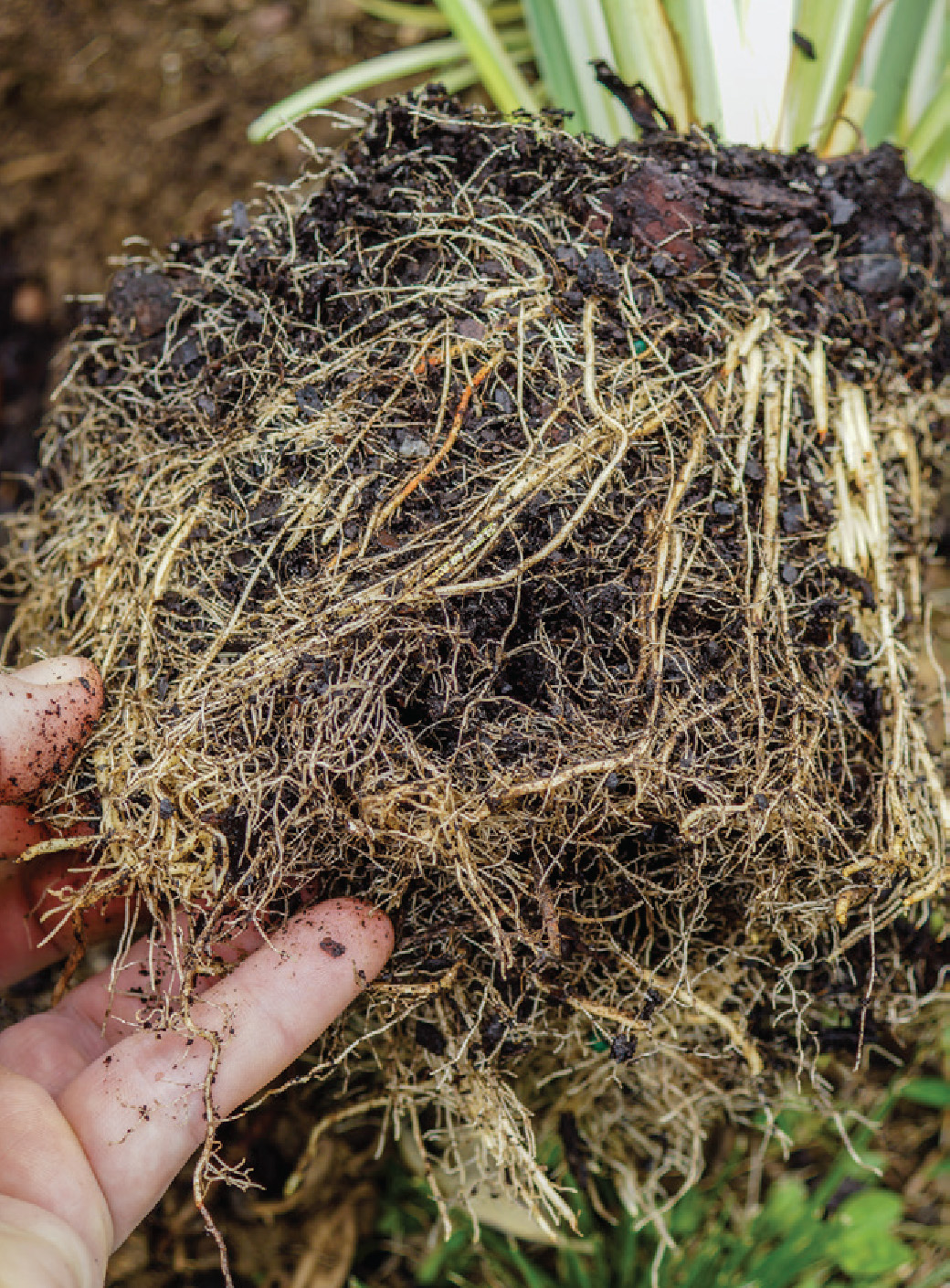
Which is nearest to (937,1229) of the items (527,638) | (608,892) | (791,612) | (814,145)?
(608,892)

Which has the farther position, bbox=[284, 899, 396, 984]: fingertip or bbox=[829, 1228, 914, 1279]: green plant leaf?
bbox=[829, 1228, 914, 1279]: green plant leaf

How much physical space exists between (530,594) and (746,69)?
69cm

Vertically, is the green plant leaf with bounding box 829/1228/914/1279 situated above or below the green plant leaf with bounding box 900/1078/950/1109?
below

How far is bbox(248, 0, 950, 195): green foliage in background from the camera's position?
45.1 inches

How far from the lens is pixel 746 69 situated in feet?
3.77

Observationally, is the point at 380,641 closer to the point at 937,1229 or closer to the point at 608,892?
the point at 608,892

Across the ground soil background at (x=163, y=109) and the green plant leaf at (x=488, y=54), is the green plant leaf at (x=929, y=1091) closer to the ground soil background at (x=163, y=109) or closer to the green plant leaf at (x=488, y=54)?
the green plant leaf at (x=488, y=54)

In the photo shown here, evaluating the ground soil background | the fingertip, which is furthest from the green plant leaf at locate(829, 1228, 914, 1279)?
the ground soil background

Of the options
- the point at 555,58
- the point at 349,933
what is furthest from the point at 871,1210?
the point at 555,58

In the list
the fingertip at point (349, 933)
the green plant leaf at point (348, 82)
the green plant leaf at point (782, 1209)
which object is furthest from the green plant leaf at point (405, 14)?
the green plant leaf at point (782, 1209)

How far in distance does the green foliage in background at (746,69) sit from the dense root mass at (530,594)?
129 millimetres

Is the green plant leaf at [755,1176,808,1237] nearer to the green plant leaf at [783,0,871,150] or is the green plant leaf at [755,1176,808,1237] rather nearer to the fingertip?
the fingertip

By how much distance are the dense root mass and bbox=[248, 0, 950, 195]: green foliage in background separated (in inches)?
5.1

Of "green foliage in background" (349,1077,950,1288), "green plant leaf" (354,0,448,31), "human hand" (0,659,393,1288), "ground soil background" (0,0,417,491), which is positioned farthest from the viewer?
"ground soil background" (0,0,417,491)
